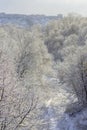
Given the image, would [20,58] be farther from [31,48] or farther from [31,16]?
[31,16]

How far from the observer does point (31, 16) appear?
6590 inches

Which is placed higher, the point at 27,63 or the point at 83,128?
the point at 27,63

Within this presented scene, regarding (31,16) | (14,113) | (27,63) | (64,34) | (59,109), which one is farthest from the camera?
(31,16)

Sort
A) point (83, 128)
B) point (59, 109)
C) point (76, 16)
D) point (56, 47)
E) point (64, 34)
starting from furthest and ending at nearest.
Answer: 1. point (76, 16)
2. point (64, 34)
3. point (56, 47)
4. point (59, 109)
5. point (83, 128)

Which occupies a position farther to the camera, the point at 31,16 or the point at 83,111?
the point at 31,16

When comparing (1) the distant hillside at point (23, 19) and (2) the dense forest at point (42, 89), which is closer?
(2) the dense forest at point (42, 89)

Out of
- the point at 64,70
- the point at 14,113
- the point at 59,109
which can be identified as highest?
the point at 14,113

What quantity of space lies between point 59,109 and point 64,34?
35.6 meters

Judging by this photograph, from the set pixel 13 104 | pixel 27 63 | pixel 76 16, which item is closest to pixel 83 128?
pixel 27 63

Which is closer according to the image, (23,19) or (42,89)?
(42,89)

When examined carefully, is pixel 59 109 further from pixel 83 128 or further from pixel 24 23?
pixel 24 23

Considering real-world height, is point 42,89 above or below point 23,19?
below

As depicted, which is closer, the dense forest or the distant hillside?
the dense forest

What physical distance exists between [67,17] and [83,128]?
48.7 meters
